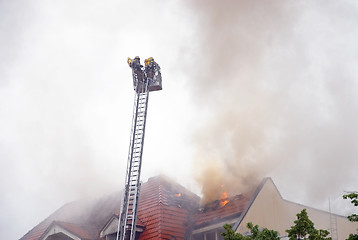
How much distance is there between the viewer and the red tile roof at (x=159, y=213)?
25.2 metres

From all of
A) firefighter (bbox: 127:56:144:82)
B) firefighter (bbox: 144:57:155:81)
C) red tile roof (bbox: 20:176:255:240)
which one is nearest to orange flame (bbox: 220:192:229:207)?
red tile roof (bbox: 20:176:255:240)

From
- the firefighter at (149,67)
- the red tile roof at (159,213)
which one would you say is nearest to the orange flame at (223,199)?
the red tile roof at (159,213)

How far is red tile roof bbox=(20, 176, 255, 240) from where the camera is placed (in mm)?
25219

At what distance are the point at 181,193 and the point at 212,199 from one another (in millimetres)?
2138

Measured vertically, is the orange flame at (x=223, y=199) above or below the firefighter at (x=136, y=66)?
below

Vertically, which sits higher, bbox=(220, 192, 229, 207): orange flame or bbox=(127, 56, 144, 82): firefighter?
bbox=(127, 56, 144, 82): firefighter

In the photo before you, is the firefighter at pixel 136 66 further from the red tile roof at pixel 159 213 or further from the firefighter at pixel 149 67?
the red tile roof at pixel 159 213

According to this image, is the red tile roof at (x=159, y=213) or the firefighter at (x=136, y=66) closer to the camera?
the firefighter at (x=136, y=66)

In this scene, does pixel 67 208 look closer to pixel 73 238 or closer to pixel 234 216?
pixel 73 238

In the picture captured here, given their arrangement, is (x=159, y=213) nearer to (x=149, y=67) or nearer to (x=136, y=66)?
(x=149, y=67)

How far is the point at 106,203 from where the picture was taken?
3103cm

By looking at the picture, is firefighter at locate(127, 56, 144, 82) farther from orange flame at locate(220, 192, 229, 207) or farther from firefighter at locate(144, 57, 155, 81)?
orange flame at locate(220, 192, 229, 207)

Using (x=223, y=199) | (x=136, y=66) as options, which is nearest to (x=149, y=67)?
(x=136, y=66)

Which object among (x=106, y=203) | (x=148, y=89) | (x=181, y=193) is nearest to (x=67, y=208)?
(x=106, y=203)
